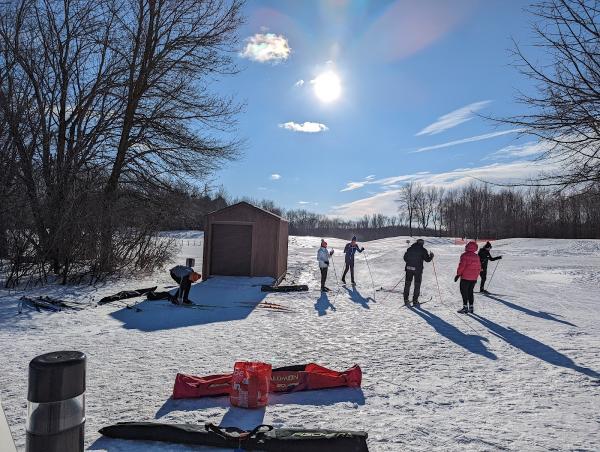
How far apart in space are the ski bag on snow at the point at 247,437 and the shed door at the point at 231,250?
13209 millimetres

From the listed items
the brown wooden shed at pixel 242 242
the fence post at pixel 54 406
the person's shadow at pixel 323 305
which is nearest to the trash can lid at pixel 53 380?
the fence post at pixel 54 406

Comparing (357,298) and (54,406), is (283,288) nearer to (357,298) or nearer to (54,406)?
(357,298)

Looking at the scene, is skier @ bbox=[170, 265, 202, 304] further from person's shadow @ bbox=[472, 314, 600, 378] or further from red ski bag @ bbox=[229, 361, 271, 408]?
person's shadow @ bbox=[472, 314, 600, 378]

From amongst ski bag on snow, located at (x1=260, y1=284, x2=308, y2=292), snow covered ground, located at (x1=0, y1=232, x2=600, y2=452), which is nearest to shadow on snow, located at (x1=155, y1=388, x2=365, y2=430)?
snow covered ground, located at (x1=0, y1=232, x2=600, y2=452)

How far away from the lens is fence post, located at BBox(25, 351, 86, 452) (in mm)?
1649

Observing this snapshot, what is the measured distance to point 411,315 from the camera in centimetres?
1057

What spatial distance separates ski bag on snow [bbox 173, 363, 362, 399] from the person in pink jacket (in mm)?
6729

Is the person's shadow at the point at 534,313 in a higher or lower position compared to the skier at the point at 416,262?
lower

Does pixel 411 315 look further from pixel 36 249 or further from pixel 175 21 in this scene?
pixel 175 21

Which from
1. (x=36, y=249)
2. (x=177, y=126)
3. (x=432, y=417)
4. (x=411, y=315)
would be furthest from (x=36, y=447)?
(x=177, y=126)

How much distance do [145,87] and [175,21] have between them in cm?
331

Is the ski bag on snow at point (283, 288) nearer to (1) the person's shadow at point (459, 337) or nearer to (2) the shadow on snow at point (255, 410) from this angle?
(1) the person's shadow at point (459, 337)

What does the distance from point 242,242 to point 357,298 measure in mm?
5729

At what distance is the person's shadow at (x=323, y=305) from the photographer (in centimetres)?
1086
